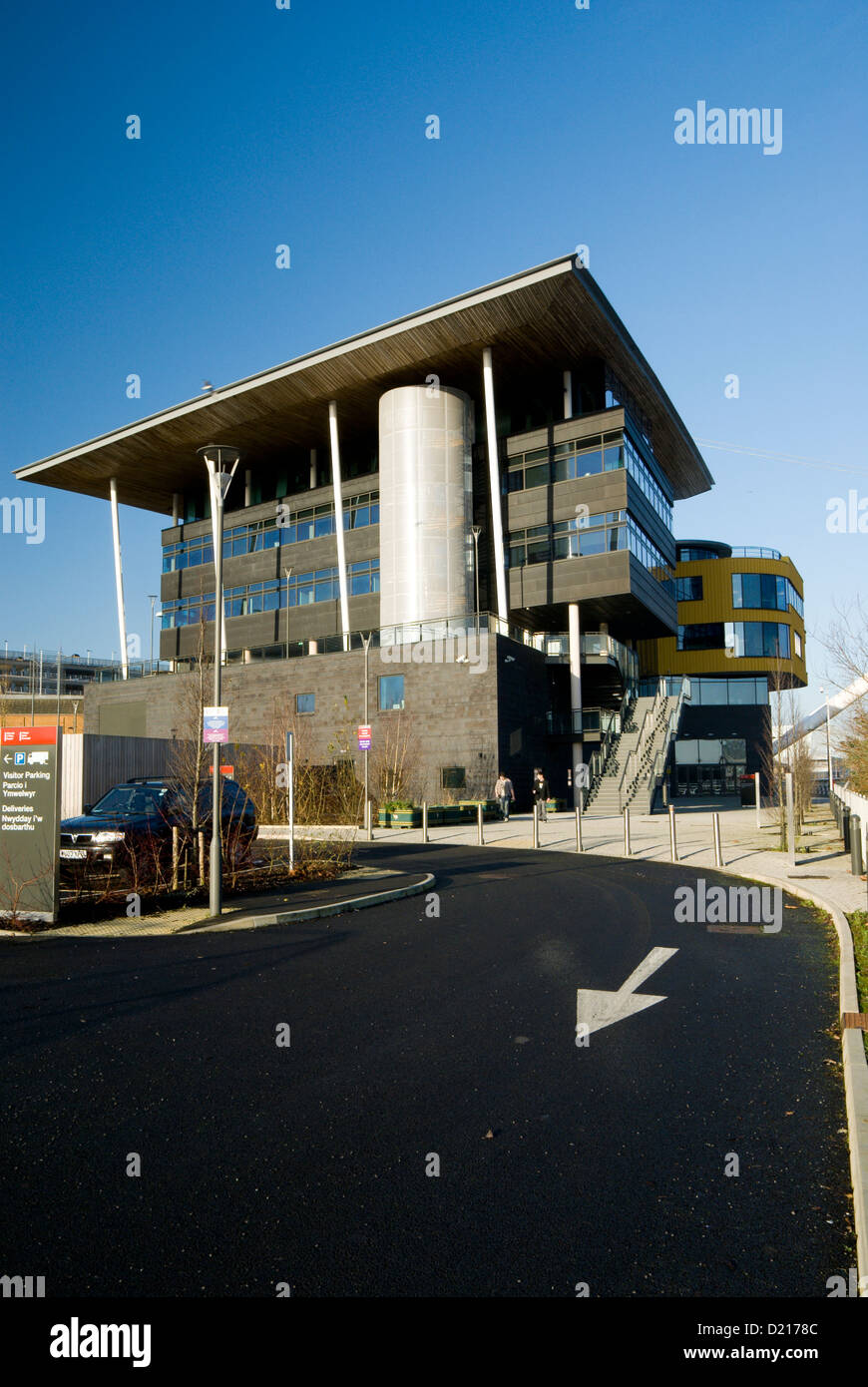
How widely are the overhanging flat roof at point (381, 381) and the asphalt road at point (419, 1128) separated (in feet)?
113

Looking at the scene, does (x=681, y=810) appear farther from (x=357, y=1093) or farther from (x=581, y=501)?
(x=357, y=1093)

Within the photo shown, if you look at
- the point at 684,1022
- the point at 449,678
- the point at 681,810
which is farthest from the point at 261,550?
the point at 684,1022

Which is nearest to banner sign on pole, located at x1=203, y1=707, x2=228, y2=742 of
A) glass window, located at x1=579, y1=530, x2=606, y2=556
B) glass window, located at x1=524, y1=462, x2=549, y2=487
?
glass window, located at x1=579, y1=530, x2=606, y2=556

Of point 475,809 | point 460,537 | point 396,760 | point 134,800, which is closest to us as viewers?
point 134,800

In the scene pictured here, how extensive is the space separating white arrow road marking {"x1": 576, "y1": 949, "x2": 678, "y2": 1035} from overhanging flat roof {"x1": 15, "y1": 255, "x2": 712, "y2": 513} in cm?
3418

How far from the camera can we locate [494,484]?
4284cm

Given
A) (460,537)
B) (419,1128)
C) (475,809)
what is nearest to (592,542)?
(460,537)

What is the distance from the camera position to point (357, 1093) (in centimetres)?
552

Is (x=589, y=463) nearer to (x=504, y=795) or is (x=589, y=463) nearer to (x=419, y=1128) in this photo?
(x=504, y=795)

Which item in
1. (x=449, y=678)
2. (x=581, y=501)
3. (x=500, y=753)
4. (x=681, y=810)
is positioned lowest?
(x=681, y=810)

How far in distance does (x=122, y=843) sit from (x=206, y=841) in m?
1.84

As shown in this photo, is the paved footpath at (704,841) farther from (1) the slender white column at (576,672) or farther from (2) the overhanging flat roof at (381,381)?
(2) the overhanging flat roof at (381,381)

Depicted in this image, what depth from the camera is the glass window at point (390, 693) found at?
41.0 m

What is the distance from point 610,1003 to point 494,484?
122 feet
